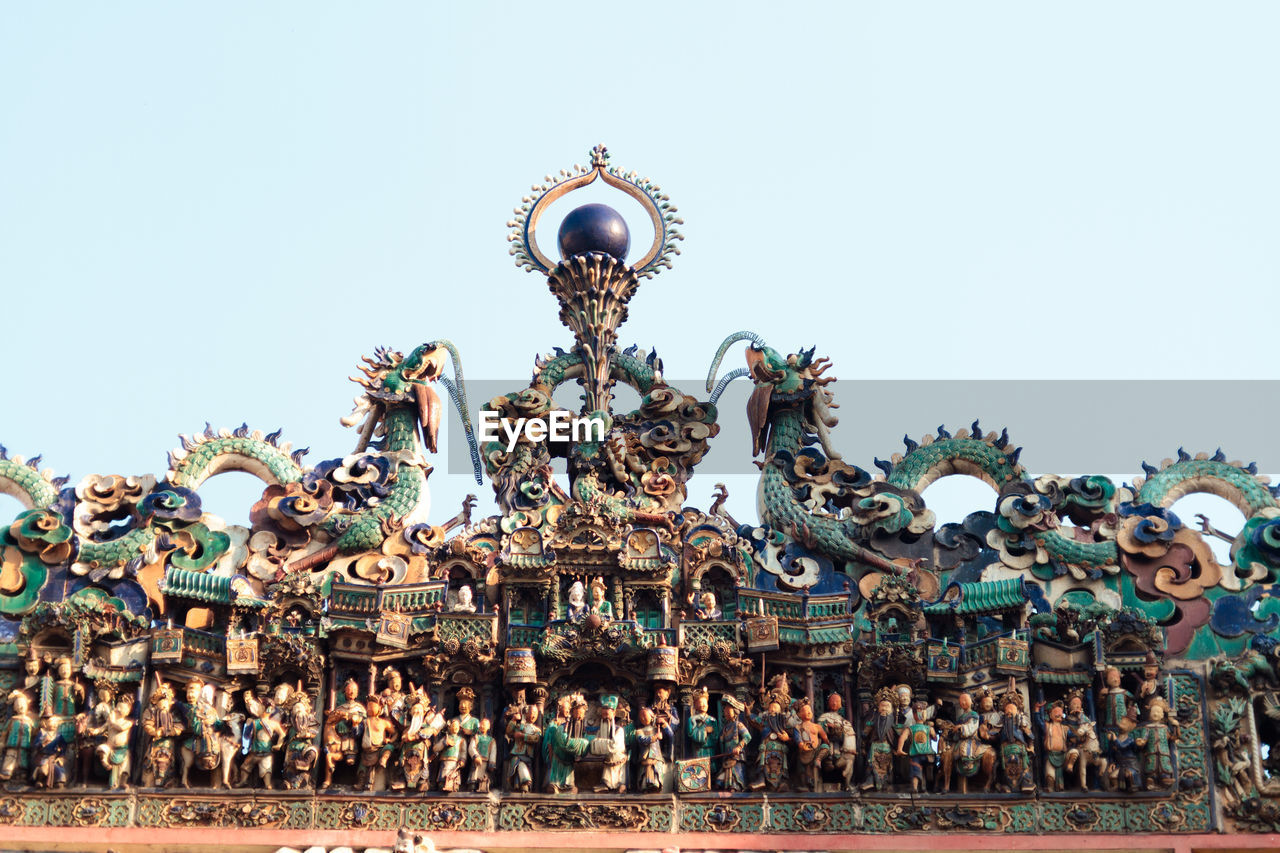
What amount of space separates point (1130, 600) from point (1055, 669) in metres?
1.18

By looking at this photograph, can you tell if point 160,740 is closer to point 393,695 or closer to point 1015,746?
point 393,695

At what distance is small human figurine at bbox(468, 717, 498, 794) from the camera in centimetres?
2159

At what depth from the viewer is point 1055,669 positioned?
22.0 metres

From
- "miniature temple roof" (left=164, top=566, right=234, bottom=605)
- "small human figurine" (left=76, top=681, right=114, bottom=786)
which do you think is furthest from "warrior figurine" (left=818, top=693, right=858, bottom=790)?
"small human figurine" (left=76, top=681, right=114, bottom=786)

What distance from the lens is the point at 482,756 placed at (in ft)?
71.1

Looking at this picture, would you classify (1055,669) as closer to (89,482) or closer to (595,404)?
(595,404)

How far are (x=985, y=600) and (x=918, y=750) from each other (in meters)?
1.66

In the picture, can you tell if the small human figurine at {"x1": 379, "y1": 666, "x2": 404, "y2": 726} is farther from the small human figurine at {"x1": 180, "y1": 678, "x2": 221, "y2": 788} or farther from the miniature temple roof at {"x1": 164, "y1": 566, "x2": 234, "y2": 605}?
the miniature temple roof at {"x1": 164, "y1": 566, "x2": 234, "y2": 605}

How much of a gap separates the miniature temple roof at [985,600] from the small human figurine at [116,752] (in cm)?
758

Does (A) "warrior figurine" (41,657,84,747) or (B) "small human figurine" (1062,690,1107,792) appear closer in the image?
(B) "small human figurine" (1062,690,1107,792)

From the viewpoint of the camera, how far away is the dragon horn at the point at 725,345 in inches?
967

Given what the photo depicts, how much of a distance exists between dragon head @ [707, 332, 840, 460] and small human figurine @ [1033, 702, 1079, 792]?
360 centimetres

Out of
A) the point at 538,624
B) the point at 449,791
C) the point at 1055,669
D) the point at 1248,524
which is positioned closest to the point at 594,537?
the point at 538,624

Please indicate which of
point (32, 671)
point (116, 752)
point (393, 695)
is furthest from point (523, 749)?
point (32, 671)
